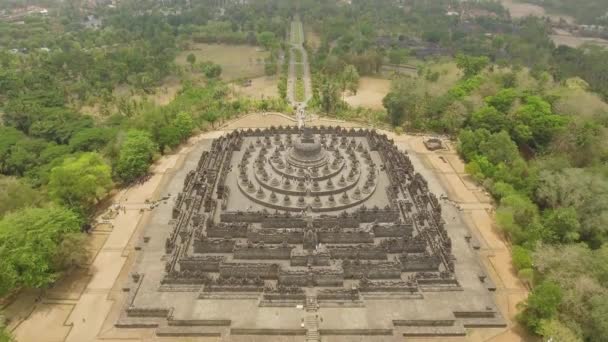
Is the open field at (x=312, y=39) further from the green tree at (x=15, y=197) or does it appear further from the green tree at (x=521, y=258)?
the green tree at (x=521, y=258)

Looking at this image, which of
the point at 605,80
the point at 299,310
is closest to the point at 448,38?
the point at 605,80

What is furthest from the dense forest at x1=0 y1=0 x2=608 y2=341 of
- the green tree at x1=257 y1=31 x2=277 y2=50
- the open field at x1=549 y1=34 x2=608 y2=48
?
the open field at x1=549 y1=34 x2=608 y2=48

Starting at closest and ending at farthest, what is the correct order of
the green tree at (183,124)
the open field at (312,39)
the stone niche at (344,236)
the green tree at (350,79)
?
the stone niche at (344,236) < the green tree at (183,124) < the green tree at (350,79) < the open field at (312,39)

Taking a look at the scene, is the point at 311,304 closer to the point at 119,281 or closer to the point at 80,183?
the point at 119,281

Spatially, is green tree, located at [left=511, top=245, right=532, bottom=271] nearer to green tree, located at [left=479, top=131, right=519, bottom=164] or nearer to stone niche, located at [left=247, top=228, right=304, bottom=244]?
green tree, located at [left=479, top=131, right=519, bottom=164]

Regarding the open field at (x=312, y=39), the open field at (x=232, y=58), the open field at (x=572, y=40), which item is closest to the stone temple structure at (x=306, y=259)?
the open field at (x=232, y=58)

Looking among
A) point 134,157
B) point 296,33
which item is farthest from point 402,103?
point 296,33

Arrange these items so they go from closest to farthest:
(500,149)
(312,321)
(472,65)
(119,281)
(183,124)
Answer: (312,321), (119,281), (500,149), (183,124), (472,65)
